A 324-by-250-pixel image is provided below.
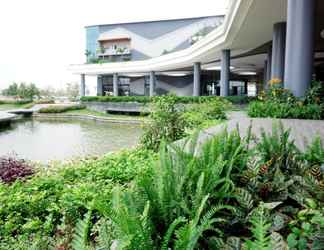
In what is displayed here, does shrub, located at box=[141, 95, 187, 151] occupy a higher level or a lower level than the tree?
lower

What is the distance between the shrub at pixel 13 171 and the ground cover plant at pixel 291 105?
5.95 metres

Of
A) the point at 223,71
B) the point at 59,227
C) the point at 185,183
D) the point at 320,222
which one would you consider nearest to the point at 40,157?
the point at 59,227

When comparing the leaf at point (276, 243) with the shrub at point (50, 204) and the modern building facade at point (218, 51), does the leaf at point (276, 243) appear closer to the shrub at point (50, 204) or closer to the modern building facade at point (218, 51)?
the shrub at point (50, 204)

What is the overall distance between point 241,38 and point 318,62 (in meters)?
6.76

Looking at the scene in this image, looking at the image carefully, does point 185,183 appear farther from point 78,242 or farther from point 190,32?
point 190,32

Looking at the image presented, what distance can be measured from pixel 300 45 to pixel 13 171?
7.23 m

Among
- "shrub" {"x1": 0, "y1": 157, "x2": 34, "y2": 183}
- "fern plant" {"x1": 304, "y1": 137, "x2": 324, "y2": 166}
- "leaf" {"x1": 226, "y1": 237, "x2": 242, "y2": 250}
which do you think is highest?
"fern plant" {"x1": 304, "y1": 137, "x2": 324, "y2": 166}

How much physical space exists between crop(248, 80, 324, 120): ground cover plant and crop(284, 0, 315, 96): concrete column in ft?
0.84

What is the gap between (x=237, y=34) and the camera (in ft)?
47.2

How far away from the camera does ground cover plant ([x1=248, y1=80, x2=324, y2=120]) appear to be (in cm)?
762

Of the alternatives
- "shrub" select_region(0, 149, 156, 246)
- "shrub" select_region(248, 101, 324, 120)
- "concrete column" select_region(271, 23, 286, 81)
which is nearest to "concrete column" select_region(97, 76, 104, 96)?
"concrete column" select_region(271, 23, 286, 81)

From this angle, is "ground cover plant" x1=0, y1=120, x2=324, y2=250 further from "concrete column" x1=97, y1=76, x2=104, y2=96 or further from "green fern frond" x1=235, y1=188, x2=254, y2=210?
"concrete column" x1=97, y1=76, x2=104, y2=96

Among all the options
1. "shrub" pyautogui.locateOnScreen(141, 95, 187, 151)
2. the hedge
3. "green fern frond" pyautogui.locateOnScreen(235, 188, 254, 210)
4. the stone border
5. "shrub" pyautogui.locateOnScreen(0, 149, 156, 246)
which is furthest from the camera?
the stone border

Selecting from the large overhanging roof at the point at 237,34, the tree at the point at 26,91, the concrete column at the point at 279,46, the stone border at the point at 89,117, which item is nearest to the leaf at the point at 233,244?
the large overhanging roof at the point at 237,34
